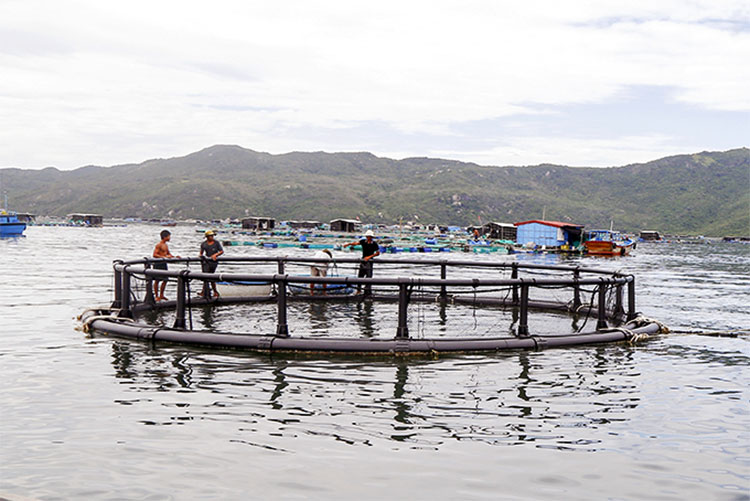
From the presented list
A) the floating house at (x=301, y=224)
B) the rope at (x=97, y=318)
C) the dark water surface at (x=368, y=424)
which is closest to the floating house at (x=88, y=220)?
the floating house at (x=301, y=224)

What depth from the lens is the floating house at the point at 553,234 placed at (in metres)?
97.2

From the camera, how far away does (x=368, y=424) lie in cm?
773

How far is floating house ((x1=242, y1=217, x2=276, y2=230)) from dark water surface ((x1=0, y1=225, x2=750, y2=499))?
5162 inches

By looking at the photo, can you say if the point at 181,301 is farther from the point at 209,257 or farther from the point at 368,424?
the point at 368,424

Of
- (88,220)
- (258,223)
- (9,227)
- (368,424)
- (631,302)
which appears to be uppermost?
(88,220)

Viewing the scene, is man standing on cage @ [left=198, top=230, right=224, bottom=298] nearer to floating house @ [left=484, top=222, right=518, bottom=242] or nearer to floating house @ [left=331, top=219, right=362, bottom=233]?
floating house @ [left=484, top=222, right=518, bottom=242]

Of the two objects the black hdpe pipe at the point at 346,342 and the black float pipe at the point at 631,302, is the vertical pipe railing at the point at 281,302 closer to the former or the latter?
the black hdpe pipe at the point at 346,342

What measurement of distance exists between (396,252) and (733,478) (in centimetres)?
8301

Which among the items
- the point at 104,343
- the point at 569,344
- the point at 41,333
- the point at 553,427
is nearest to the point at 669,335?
the point at 569,344

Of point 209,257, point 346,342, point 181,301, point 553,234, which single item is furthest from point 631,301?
point 553,234

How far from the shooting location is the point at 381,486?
5926mm

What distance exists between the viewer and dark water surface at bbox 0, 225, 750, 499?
601 centimetres

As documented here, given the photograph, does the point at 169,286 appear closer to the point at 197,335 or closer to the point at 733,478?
the point at 197,335

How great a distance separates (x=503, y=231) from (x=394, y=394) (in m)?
116
